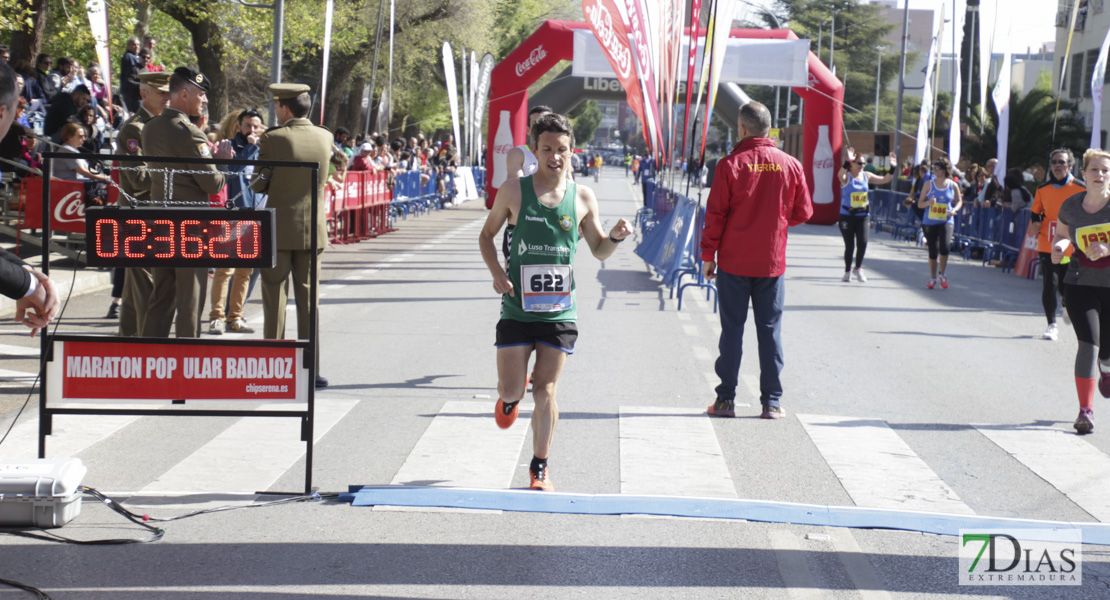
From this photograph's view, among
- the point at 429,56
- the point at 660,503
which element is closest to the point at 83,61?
the point at 429,56

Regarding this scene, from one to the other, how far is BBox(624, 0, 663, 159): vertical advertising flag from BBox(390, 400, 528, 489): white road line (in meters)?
9.08

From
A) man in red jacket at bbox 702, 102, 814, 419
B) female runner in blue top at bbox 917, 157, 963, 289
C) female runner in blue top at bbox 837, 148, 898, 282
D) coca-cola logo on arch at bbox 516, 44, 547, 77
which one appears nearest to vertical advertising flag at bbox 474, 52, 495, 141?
coca-cola logo on arch at bbox 516, 44, 547, 77

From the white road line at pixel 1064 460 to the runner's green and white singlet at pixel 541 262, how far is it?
2.71 metres

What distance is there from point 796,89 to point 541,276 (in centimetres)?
2587

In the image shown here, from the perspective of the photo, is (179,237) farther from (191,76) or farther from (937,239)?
(937,239)

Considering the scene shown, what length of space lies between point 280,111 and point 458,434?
261 centimetres

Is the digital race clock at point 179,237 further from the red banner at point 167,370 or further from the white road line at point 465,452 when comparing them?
the white road line at point 465,452

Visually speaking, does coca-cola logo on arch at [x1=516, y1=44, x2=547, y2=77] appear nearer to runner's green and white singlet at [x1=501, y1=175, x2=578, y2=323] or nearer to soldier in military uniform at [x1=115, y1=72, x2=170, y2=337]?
soldier in military uniform at [x1=115, y1=72, x2=170, y2=337]

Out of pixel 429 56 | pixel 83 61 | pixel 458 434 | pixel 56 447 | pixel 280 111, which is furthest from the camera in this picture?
pixel 429 56

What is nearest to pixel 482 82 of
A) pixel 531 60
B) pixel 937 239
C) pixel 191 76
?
pixel 531 60

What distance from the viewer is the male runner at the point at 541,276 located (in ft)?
18.5

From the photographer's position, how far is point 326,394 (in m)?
8.10

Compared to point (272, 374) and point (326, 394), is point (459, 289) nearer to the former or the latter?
point (326, 394)

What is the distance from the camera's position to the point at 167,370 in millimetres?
5457
